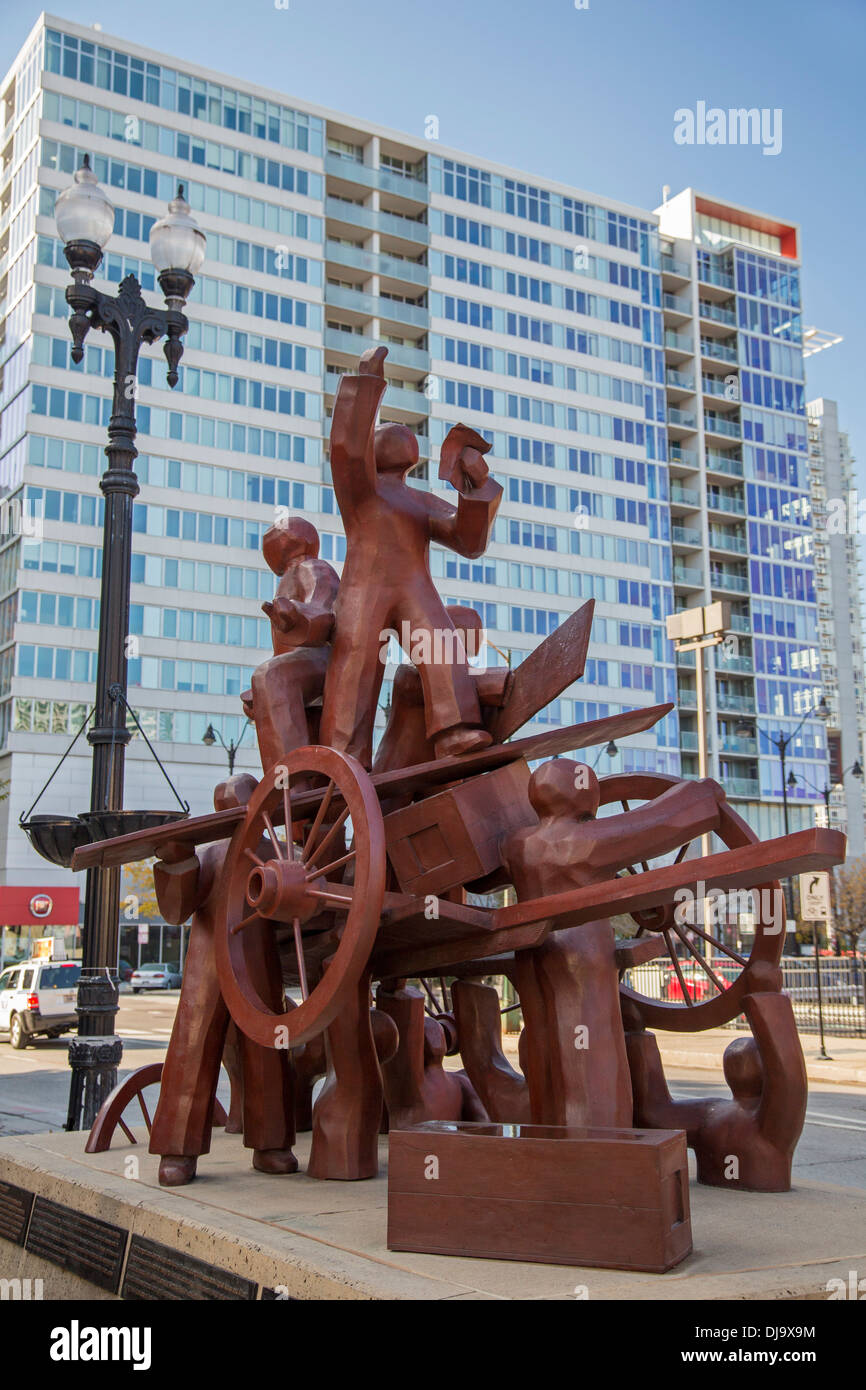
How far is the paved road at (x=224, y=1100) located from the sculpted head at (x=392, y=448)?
6.29m

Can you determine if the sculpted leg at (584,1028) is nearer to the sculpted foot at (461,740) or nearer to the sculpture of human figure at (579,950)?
the sculpture of human figure at (579,950)

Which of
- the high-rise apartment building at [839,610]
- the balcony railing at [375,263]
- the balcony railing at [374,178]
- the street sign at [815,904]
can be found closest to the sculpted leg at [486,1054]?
the street sign at [815,904]

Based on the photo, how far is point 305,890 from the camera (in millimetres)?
4434

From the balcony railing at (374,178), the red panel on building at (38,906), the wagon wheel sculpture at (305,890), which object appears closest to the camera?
the wagon wheel sculpture at (305,890)

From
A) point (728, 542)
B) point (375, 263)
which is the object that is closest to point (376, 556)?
point (375, 263)

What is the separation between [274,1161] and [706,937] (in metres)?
2.05

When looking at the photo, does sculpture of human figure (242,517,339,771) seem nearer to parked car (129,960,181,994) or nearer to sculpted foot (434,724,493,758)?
sculpted foot (434,724,493,758)

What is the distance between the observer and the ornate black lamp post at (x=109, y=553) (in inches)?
357

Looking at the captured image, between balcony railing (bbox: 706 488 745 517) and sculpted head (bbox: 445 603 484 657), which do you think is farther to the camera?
balcony railing (bbox: 706 488 745 517)

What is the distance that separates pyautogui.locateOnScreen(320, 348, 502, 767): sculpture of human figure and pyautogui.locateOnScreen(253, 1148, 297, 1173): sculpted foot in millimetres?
1685

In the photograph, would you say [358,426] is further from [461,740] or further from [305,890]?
[305,890]

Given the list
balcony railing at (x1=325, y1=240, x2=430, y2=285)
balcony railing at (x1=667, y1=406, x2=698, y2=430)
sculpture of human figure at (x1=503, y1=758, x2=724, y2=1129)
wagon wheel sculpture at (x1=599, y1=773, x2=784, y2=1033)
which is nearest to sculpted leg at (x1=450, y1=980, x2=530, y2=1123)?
wagon wheel sculpture at (x1=599, y1=773, x2=784, y2=1033)

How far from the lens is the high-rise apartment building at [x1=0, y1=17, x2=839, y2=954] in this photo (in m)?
41.9
